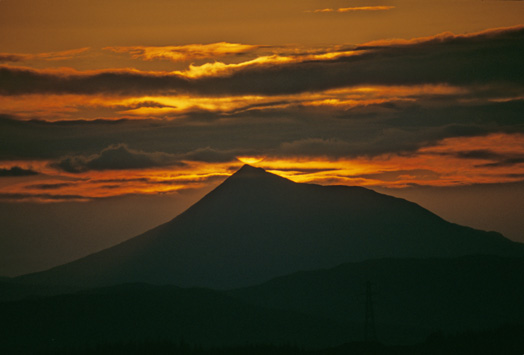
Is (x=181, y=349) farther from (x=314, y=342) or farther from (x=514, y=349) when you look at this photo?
(x=314, y=342)

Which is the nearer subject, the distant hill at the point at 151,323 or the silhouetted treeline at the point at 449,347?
the silhouetted treeline at the point at 449,347

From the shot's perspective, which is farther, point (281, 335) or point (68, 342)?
point (281, 335)

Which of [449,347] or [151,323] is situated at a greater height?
[449,347]

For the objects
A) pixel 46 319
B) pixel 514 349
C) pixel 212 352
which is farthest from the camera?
pixel 46 319

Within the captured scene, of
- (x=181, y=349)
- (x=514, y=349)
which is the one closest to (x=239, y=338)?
(x=181, y=349)

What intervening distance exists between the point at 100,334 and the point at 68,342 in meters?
7.82

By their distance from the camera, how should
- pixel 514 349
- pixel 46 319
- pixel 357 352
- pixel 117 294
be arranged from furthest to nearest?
1. pixel 117 294
2. pixel 46 319
3. pixel 357 352
4. pixel 514 349

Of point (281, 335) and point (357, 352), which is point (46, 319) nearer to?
point (281, 335)

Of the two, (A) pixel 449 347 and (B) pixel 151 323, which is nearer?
(A) pixel 449 347

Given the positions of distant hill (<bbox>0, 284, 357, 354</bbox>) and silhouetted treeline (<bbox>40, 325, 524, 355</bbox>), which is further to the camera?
distant hill (<bbox>0, 284, 357, 354</bbox>)

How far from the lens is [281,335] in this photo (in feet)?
566

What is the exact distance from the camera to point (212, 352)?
108875 mm

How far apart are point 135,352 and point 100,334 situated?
47.6 metres

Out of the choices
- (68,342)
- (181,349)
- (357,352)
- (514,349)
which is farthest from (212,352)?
(68,342)
